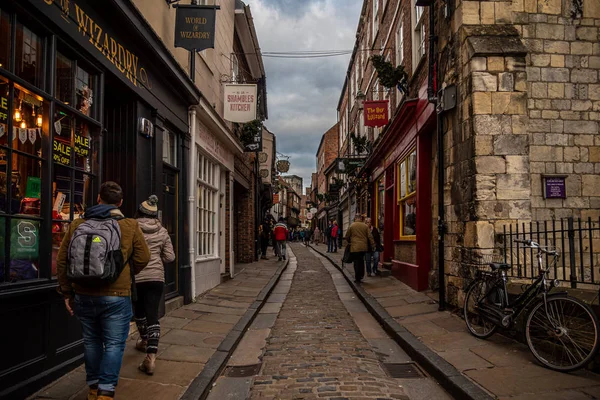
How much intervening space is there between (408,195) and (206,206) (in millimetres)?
4879

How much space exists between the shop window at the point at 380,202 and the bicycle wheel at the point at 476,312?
925cm

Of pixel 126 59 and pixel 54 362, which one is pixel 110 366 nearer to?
pixel 54 362

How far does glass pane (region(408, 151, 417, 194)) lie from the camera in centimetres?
1125

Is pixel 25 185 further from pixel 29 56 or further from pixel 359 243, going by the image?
pixel 359 243

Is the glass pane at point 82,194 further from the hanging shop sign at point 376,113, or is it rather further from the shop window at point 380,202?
the shop window at point 380,202

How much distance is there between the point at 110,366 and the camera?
354cm

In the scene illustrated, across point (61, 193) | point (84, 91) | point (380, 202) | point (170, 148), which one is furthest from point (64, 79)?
point (380, 202)

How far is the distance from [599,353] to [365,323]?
3.89 metres

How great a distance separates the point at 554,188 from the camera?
24.5 feet

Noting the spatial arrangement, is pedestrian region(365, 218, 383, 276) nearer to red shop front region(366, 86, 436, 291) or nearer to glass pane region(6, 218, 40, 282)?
red shop front region(366, 86, 436, 291)

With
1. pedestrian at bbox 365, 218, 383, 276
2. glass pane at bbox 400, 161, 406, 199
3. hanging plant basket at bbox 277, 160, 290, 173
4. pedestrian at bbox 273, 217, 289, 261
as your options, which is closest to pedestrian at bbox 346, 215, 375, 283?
pedestrian at bbox 365, 218, 383, 276

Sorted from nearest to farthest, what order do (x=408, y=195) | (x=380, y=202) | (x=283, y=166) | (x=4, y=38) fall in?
(x=4, y=38) → (x=408, y=195) → (x=380, y=202) → (x=283, y=166)

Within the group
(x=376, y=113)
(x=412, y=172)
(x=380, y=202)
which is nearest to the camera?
(x=412, y=172)

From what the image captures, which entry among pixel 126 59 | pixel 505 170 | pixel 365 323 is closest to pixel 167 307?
pixel 365 323
